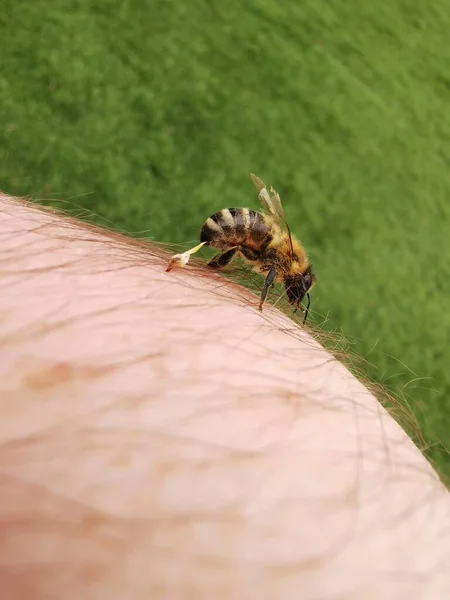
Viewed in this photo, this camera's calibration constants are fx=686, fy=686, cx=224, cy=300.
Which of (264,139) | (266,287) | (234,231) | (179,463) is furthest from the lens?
(264,139)

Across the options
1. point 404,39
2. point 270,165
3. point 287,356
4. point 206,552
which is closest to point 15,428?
point 206,552

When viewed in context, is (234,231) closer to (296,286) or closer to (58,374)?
(296,286)

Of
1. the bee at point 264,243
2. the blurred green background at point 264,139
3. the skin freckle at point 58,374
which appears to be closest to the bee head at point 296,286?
the bee at point 264,243

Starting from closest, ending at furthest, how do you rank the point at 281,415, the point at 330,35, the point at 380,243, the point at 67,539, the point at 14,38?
the point at 67,539 < the point at 281,415 < the point at 14,38 < the point at 380,243 < the point at 330,35

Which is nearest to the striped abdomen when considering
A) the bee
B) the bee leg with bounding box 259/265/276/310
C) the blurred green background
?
the bee

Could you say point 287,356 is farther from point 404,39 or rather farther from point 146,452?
point 404,39

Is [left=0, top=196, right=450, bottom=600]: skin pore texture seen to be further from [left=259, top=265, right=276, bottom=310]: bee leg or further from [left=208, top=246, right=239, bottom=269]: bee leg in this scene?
[left=208, top=246, right=239, bottom=269]: bee leg

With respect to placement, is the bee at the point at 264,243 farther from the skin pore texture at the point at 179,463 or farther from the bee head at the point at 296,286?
the skin pore texture at the point at 179,463

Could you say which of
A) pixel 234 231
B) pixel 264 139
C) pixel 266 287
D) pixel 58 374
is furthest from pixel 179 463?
pixel 264 139
